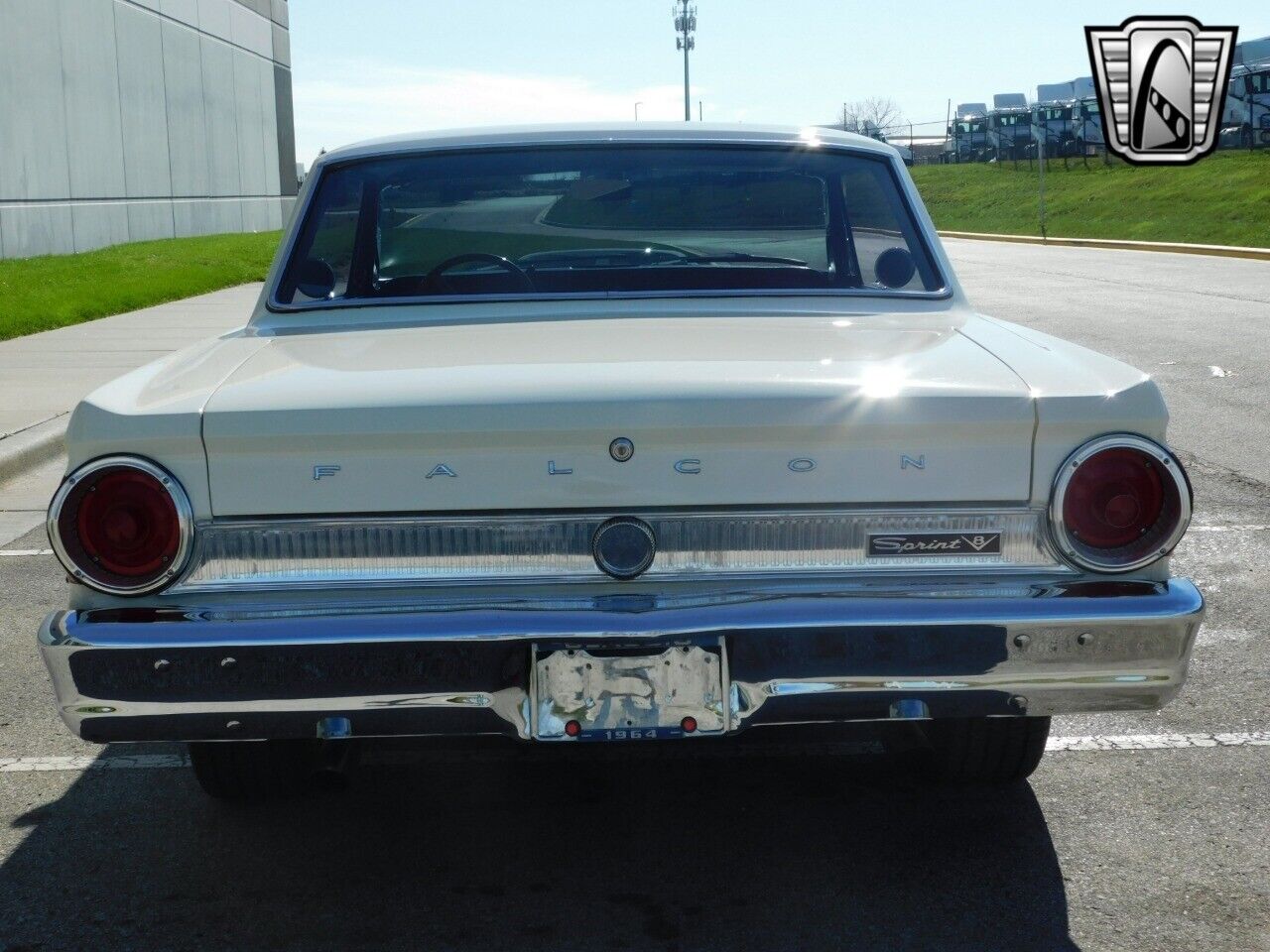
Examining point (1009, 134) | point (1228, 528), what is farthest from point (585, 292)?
Answer: point (1009, 134)

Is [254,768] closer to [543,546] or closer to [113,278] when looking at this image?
[543,546]

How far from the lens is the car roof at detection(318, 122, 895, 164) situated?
4414 mm

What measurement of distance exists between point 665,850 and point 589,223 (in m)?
1.74

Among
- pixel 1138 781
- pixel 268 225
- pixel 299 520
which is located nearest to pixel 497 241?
pixel 299 520

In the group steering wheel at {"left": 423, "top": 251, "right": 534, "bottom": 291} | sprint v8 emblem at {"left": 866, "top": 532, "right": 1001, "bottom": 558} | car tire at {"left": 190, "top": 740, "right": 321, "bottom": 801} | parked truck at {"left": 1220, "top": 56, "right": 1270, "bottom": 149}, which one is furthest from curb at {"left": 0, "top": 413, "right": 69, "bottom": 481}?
parked truck at {"left": 1220, "top": 56, "right": 1270, "bottom": 149}

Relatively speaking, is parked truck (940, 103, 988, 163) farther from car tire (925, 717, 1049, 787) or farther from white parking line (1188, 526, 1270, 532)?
car tire (925, 717, 1049, 787)

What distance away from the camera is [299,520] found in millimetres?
3090

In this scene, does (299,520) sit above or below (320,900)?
above

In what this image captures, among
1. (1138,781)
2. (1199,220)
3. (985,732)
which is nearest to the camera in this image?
(985,732)

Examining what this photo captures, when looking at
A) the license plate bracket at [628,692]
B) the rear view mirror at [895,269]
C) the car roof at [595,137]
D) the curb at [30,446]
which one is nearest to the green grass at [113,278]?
the curb at [30,446]

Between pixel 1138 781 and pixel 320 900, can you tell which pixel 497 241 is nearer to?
pixel 320 900

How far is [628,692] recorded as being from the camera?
3.08 m

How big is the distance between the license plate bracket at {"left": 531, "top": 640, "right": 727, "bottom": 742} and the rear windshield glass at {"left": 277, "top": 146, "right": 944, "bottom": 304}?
56.7 inches

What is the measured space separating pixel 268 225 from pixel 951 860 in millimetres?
39796
